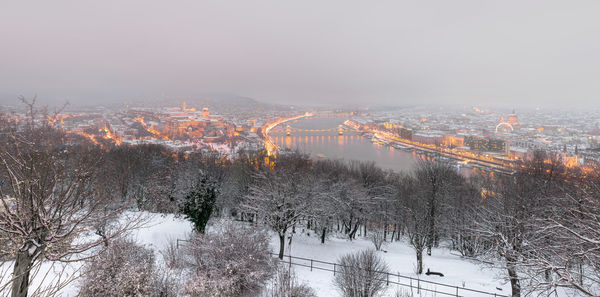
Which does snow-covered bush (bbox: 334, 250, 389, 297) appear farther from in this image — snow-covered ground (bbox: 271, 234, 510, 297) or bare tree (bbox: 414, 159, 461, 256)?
bare tree (bbox: 414, 159, 461, 256)

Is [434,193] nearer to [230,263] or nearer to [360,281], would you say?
[360,281]

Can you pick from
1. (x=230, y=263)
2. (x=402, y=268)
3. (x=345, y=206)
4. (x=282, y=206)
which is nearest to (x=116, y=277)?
(x=230, y=263)

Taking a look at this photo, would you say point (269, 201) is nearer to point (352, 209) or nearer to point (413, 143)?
point (352, 209)

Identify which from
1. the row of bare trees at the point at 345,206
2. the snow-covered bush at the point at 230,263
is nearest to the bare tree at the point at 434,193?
the row of bare trees at the point at 345,206

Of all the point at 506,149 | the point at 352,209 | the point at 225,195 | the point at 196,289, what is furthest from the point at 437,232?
the point at 506,149

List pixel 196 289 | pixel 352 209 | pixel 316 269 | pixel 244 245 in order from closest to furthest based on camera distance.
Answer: pixel 196 289
pixel 244 245
pixel 316 269
pixel 352 209

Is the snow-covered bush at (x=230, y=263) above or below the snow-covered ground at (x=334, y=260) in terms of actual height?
above

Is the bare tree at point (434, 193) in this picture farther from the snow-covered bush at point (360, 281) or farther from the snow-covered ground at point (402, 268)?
the snow-covered bush at point (360, 281)
